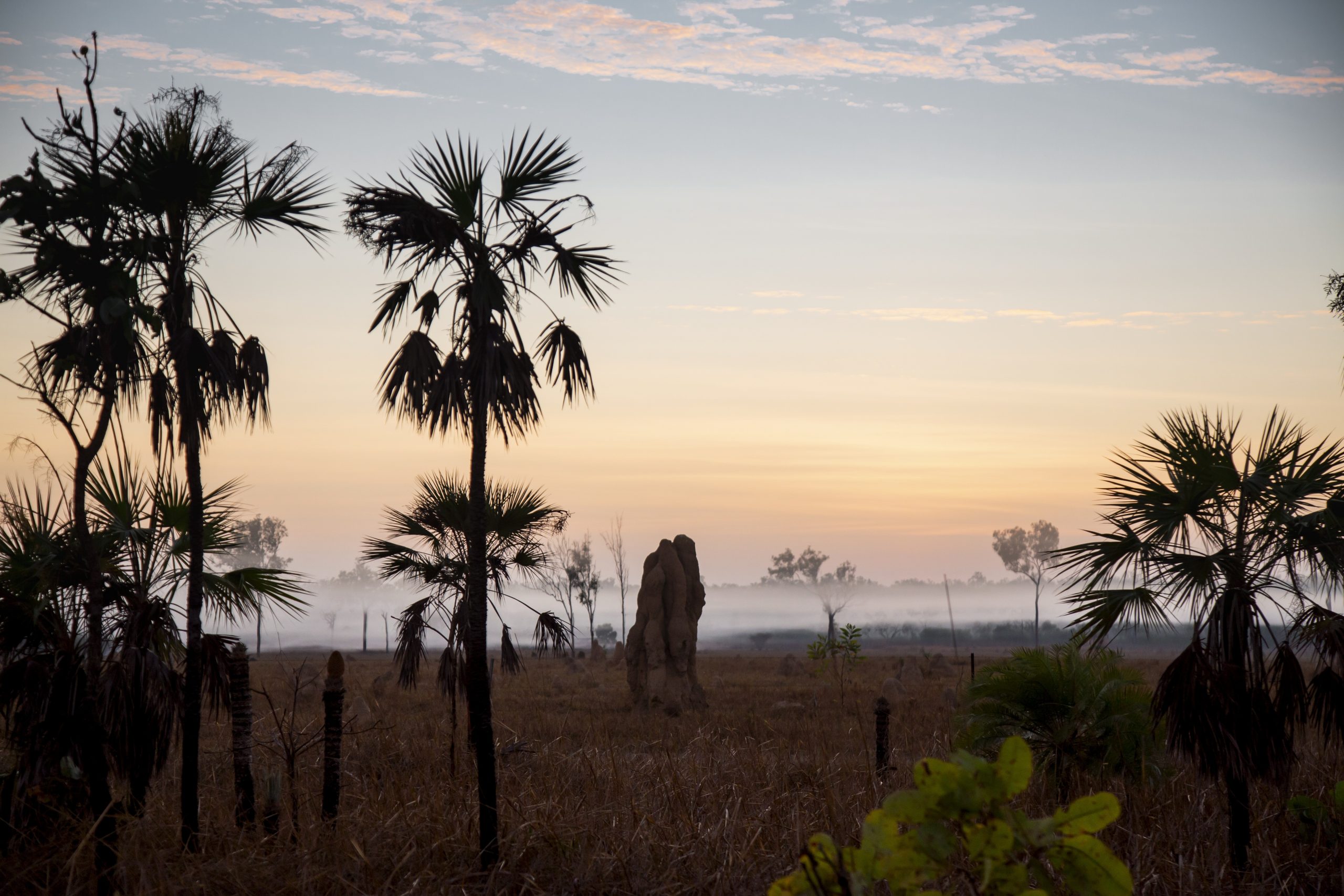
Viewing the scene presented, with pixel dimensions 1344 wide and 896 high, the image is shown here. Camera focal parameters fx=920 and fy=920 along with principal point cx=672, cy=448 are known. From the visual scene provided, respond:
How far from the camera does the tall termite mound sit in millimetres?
23781

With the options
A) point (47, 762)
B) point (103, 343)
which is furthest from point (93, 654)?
point (103, 343)

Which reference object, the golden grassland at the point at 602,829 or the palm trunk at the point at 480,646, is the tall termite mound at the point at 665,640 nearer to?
the golden grassland at the point at 602,829

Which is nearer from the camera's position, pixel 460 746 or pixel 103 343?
pixel 103 343

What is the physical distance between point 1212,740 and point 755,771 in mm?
4852

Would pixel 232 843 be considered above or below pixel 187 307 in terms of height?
below

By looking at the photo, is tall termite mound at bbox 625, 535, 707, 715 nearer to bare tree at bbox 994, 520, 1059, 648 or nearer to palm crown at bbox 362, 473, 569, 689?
palm crown at bbox 362, 473, 569, 689

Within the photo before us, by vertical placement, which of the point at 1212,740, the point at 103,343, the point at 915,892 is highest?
the point at 103,343

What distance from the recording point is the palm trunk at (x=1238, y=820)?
774 centimetres

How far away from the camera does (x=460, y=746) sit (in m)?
14.4

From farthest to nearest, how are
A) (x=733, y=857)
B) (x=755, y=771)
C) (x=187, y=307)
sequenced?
1. (x=755, y=771)
2. (x=187, y=307)
3. (x=733, y=857)

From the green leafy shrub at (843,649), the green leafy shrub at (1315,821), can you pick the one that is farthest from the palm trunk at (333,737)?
the green leafy shrub at (843,649)

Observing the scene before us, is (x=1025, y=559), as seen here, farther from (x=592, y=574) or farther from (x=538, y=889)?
(x=538, y=889)

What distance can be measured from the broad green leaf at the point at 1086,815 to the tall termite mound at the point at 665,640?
74.0ft

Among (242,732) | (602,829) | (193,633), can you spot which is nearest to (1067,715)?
(602,829)
